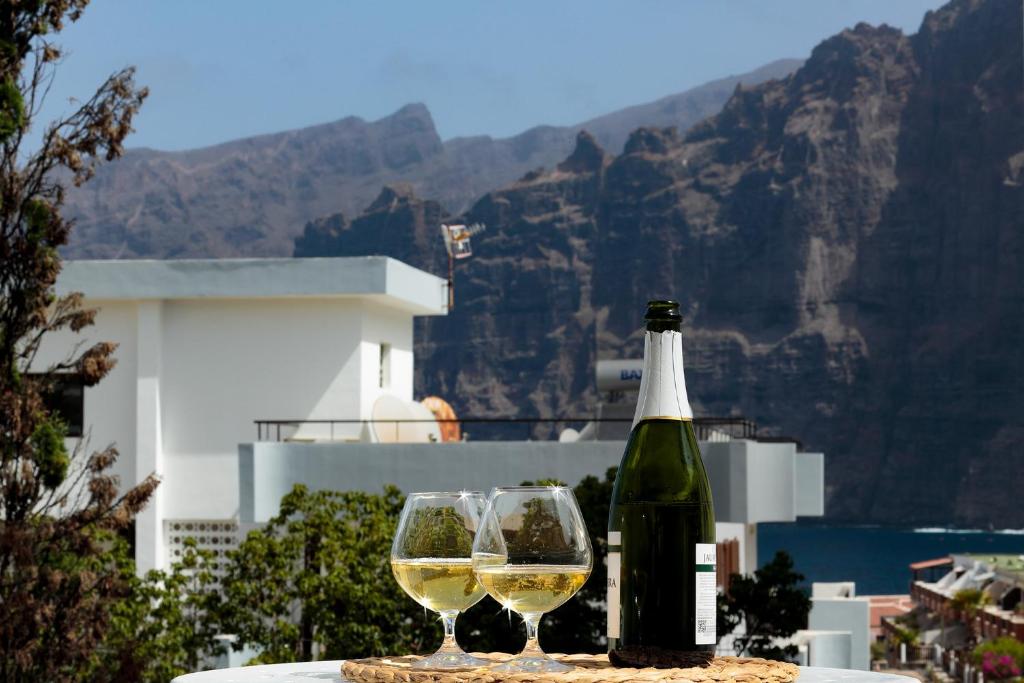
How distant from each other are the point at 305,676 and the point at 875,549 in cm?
17799

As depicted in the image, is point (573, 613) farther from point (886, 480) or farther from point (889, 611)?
point (886, 480)

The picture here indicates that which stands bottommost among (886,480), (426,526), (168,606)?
(886,480)

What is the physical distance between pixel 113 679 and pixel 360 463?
7.89 meters

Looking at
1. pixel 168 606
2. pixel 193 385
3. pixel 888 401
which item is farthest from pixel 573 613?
pixel 888 401

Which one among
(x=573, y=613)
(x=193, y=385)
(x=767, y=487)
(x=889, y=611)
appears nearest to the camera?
(x=573, y=613)

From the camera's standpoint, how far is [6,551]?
36.3ft

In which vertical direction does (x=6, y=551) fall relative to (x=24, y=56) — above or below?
below

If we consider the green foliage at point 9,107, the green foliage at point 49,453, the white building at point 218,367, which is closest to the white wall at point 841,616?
the white building at point 218,367

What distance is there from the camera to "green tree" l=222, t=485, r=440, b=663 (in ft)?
54.8

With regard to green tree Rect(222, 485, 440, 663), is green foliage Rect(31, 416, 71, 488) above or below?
above

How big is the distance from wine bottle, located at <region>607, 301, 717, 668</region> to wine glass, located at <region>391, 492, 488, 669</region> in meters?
0.29

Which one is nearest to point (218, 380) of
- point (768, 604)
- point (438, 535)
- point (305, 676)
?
point (768, 604)

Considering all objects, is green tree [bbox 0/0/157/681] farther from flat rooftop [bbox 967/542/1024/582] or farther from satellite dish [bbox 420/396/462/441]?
flat rooftop [bbox 967/542/1024/582]

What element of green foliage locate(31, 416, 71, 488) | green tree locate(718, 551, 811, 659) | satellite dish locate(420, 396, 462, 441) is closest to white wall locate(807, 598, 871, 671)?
satellite dish locate(420, 396, 462, 441)
